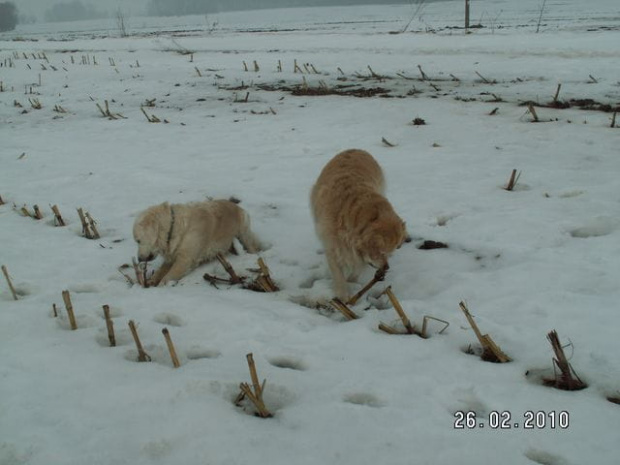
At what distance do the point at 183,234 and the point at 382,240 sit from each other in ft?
7.67

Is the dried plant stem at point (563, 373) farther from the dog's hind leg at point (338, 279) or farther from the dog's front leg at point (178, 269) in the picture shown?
the dog's front leg at point (178, 269)

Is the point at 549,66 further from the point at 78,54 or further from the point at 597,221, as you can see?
the point at 78,54

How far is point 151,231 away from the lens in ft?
14.9

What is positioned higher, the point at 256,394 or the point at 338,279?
the point at 256,394

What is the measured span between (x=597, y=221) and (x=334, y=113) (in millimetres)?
7124

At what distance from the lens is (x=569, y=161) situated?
22.5 feet

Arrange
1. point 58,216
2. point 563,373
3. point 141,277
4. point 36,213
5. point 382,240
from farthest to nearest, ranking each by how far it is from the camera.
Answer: point 36,213, point 58,216, point 141,277, point 382,240, point 563,373

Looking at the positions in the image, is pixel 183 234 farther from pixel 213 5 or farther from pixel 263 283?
pixel 213 5

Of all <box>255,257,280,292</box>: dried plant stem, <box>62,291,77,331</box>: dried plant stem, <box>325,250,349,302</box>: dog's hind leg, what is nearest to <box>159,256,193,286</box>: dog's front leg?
<box>255,257,280,292</box>: dried plant stem

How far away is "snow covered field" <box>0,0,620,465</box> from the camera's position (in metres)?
2.41

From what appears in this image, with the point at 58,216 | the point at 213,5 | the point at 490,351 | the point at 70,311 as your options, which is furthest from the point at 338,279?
the point at 213,5

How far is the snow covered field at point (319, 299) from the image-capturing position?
241cm

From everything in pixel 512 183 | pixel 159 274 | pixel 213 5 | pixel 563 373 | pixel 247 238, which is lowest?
pixel 159 274

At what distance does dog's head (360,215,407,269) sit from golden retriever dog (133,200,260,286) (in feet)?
6.81
